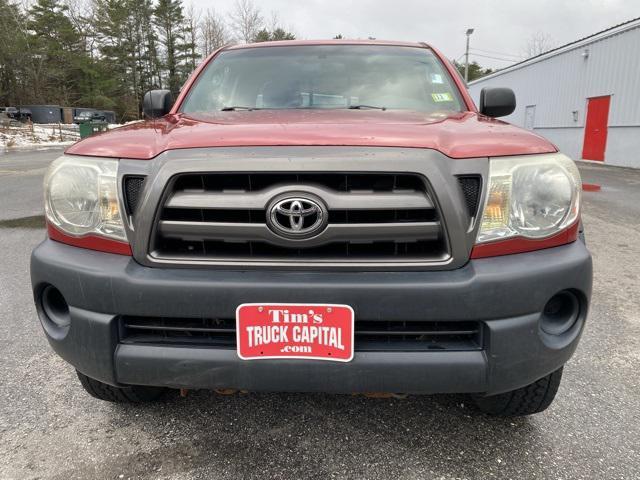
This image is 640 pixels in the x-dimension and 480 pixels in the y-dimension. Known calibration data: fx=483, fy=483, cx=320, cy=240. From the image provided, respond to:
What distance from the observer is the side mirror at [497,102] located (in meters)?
2.67

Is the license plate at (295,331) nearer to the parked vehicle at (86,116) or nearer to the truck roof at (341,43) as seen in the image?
the truck roof at (341,43)

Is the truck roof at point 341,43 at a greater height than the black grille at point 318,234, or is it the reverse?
the truck roof at point 341,43

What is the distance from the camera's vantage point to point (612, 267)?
4.50 meters

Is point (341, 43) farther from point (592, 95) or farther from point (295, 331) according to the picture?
point (592, 95)

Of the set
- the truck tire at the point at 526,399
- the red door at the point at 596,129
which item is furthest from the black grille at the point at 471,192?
the red door at the point at 596,129

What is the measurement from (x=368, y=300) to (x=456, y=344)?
0.33m

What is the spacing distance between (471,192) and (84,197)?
130cm

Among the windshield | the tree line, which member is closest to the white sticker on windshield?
the windshield

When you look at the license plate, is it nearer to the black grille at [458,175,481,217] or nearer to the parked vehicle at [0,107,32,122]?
the black grille at [458,175,481,217]

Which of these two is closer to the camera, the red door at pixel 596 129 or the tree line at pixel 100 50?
the red door at pixel 596 129

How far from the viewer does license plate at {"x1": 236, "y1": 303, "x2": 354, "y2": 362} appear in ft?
4.83

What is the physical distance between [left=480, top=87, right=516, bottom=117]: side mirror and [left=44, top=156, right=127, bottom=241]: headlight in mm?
2006

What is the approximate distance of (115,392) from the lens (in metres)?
2.06

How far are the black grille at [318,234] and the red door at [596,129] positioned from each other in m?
17.4
